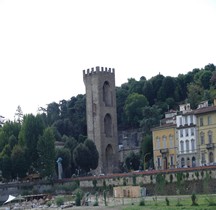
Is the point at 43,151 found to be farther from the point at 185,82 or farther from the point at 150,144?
the point at 185,82

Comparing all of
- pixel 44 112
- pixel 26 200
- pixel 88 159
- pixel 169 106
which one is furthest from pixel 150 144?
pixel 44 112

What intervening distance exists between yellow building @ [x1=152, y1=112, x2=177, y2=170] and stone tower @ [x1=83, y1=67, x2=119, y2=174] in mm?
16333

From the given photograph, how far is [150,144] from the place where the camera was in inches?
3455

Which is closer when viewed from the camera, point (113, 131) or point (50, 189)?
A: point (50, 189)

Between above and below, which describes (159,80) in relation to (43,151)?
above

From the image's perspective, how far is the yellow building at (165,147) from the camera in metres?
78.9

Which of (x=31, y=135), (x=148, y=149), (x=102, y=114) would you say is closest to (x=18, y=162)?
(x=31, y=135)

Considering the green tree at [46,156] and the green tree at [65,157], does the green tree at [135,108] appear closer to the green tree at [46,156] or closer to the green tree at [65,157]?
the green tree at [65,157]

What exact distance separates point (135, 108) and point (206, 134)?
41317 mm

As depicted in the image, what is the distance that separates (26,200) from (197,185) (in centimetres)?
2260

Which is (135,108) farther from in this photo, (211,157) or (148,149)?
(211,157)

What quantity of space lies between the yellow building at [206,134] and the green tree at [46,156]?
1965 centimetres

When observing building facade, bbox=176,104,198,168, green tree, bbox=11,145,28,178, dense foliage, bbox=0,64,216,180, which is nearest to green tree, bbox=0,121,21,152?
dense foliage, bbox=0,64,216,180

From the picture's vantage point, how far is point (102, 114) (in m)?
98.6
